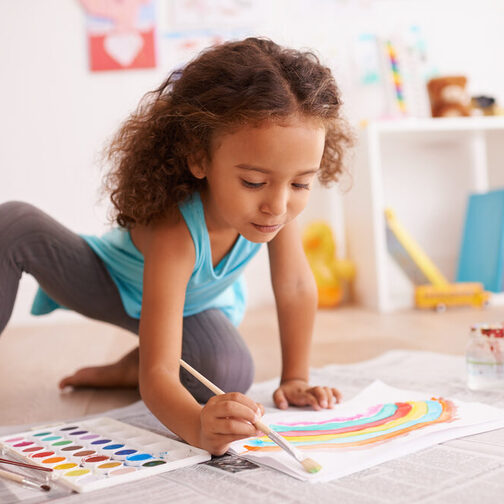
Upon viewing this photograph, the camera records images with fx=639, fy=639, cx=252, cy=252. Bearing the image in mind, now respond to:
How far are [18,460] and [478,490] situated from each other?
16.7 inches

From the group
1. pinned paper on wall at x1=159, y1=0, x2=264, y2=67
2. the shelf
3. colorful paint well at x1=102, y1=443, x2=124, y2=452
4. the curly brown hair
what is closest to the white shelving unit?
the shelf

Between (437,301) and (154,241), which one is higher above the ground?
(154,241)

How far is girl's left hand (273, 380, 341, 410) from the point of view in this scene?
0.79 m

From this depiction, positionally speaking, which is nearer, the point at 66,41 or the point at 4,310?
the point at 4,310

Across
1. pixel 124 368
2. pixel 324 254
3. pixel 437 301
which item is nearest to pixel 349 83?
pixel 324 254

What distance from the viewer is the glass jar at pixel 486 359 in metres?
0.89

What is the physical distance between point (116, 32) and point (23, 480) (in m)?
1.82

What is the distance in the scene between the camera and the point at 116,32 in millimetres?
2109

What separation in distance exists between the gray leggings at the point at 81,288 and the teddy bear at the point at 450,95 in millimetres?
1288

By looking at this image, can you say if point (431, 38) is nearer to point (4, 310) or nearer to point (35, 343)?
point (35, 343)

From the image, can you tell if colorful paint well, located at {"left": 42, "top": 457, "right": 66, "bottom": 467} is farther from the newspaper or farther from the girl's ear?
the girl's ear

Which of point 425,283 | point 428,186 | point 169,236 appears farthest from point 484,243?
point 169,236

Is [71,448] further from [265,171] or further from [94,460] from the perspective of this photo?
[265,171]

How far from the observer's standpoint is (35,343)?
5.40 ft
